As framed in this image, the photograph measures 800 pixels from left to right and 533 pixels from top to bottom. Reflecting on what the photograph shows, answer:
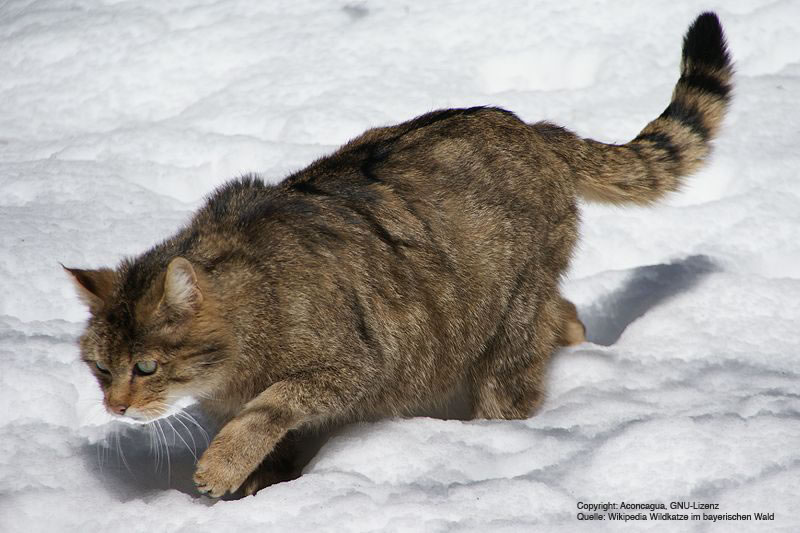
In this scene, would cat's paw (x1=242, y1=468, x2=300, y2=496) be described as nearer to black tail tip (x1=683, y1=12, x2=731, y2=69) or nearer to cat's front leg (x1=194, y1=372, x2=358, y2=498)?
cat's front leg (x1=194, y1=372, x2=358, y2=498)

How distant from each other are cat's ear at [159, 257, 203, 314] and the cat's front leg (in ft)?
1.44

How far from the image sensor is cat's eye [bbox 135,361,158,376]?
3555mm

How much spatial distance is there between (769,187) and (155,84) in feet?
13.9

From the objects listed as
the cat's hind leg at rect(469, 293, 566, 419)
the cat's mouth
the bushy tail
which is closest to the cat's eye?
the cat's mouth

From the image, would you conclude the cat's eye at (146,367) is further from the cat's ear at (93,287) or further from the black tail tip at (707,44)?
the black tail tip at (707,44)

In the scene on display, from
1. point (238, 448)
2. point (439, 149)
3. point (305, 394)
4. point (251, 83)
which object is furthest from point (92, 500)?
point (251, 83)

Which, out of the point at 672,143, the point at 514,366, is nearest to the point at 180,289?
the point at 514,366

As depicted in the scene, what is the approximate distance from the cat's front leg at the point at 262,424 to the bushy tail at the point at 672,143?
167 centimetres

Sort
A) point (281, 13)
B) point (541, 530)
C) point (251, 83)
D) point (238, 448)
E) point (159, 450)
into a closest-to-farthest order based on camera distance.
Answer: point (541, 530) → point (238, 448) → point (159, 450) → point (251, 83) → point (281, 13)

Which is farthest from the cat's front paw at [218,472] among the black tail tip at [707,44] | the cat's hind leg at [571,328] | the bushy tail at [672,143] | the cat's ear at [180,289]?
the black tail tip at [707,44]

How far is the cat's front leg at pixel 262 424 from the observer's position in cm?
348

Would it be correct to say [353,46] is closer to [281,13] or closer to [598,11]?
[281,13]

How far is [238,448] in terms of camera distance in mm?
3523

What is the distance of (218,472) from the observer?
348cm
